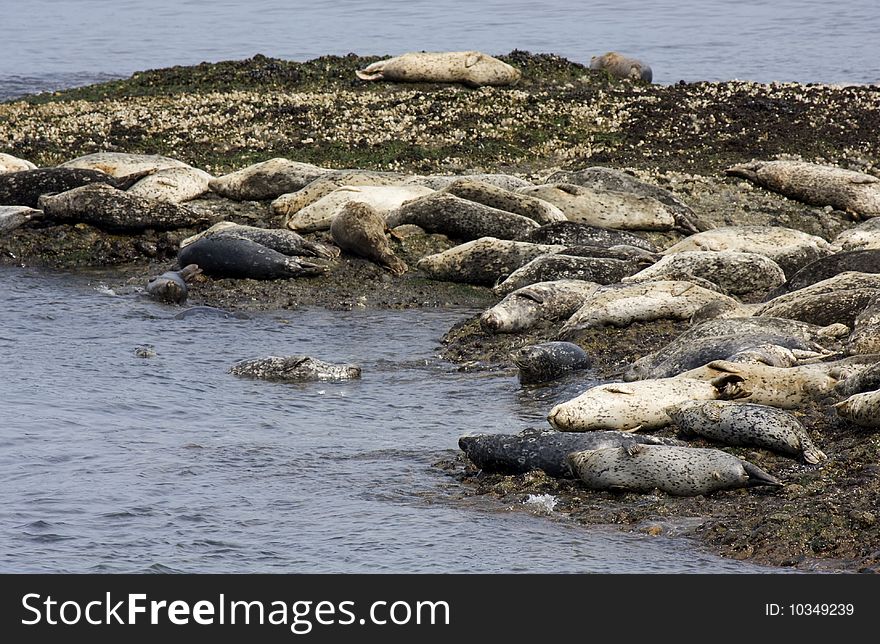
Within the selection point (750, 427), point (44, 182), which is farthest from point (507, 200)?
point (750, 427)

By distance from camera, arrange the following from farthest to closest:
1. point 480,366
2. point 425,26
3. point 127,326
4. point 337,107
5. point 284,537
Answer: point 425,26 → point 337,107 → point 127,326 → point 480,366 → point 284,537

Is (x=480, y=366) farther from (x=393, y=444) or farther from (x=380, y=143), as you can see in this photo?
(x=380, y=143)

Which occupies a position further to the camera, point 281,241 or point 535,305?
point 281,241

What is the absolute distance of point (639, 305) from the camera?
1053 cm

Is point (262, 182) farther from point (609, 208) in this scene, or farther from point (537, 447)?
point (537, 447)

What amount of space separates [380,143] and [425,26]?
23.3m

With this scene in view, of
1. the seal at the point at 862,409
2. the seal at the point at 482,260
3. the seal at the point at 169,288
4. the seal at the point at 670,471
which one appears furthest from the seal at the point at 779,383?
the seal at the point at 169,288

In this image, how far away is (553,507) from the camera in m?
6.68

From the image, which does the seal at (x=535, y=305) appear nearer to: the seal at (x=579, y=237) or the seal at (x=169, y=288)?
the seal at (x=579, y=237)

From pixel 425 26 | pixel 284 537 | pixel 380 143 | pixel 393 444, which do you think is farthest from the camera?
pixel 425 26

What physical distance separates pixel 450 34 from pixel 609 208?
24324mm

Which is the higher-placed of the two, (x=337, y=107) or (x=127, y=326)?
(x=337, y=107)

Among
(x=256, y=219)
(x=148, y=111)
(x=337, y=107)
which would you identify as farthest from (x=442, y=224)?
(x=148, y=111)

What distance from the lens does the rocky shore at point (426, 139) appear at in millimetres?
12477
